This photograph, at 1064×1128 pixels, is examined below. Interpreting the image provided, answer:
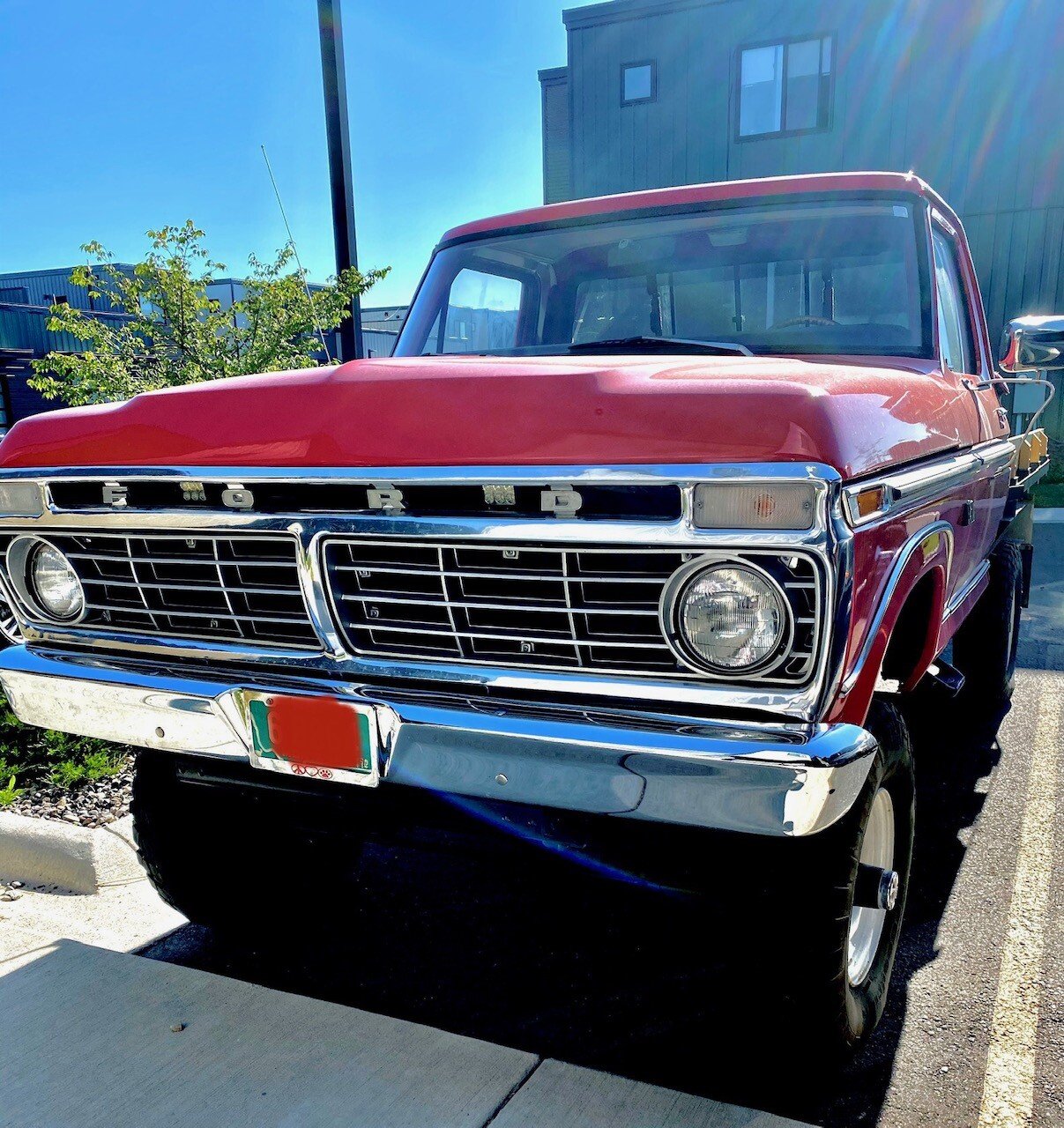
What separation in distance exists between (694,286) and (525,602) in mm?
1632

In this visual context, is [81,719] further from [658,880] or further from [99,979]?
[658,880]

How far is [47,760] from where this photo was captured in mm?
3887

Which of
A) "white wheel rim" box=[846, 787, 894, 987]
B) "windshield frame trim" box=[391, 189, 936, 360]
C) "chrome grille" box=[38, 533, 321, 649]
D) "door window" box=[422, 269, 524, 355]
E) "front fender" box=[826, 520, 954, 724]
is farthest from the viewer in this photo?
"door window" box=[422, 269, 524, 355]

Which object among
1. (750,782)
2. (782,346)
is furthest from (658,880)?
(782,346)

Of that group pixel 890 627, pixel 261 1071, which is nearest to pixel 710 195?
pixel 890 627

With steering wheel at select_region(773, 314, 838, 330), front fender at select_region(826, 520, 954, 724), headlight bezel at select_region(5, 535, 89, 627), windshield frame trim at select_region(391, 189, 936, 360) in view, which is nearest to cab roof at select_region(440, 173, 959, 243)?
windshield frame trim at select_region(391, 189, 936, 360)

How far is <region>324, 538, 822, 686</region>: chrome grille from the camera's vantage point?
1.70 meters

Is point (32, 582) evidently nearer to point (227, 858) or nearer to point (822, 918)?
point (227, 858)

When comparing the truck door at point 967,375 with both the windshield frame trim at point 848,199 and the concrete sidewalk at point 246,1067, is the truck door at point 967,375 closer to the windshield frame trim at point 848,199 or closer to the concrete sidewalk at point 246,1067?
the windshield frame trim at point 848,199

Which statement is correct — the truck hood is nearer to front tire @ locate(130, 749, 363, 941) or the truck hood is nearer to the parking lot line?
front tire @ locate(130, 749, 363, 941)

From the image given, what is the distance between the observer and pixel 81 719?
2311mm

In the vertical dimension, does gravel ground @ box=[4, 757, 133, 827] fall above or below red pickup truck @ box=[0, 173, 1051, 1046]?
below

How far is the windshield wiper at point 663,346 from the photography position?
2.54 metres

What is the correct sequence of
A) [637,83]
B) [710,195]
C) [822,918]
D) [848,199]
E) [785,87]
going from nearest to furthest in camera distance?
[822,918] < [848,199] < [710,195] < [785,87] < [637,83]
